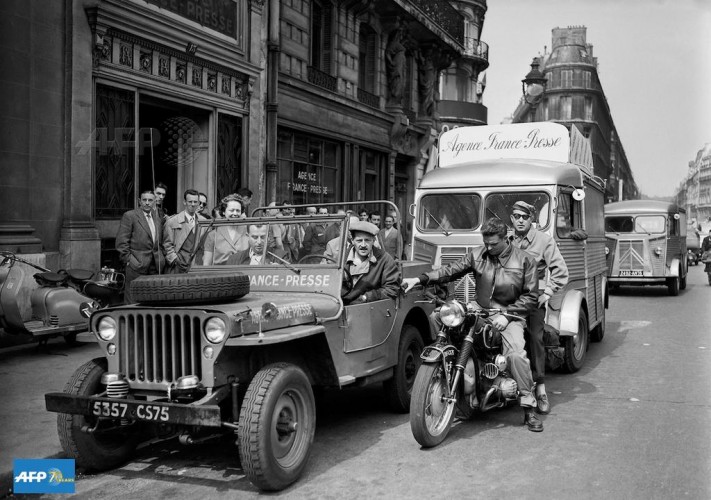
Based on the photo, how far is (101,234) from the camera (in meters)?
10.2

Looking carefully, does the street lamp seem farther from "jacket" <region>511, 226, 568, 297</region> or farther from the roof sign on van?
"jacket" <region>511, 226, 568, 297</region>

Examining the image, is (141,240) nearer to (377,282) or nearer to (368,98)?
(377,282)

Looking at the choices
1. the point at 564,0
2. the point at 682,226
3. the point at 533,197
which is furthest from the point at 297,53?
the point at 682,226

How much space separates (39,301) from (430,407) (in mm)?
5143

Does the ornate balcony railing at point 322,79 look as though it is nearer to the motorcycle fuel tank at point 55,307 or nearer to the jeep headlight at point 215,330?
the motorcycle fuel tank at point 55,307

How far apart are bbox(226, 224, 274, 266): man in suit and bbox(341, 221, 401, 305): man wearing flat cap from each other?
0.70m

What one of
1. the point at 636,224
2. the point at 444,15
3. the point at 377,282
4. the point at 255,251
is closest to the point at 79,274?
the point at 255,251

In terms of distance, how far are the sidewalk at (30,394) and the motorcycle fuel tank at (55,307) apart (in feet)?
1.33

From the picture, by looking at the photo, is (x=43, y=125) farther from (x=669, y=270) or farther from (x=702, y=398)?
(x=669, y=270)

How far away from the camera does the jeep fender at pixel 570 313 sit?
24.8ft

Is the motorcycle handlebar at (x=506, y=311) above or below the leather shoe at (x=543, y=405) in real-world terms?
above

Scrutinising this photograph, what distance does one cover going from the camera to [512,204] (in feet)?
28.3

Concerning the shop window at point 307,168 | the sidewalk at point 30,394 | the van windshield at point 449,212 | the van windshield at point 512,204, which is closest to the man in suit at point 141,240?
the sidewalk at point 30,394

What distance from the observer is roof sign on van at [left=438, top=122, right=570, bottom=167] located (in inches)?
371
